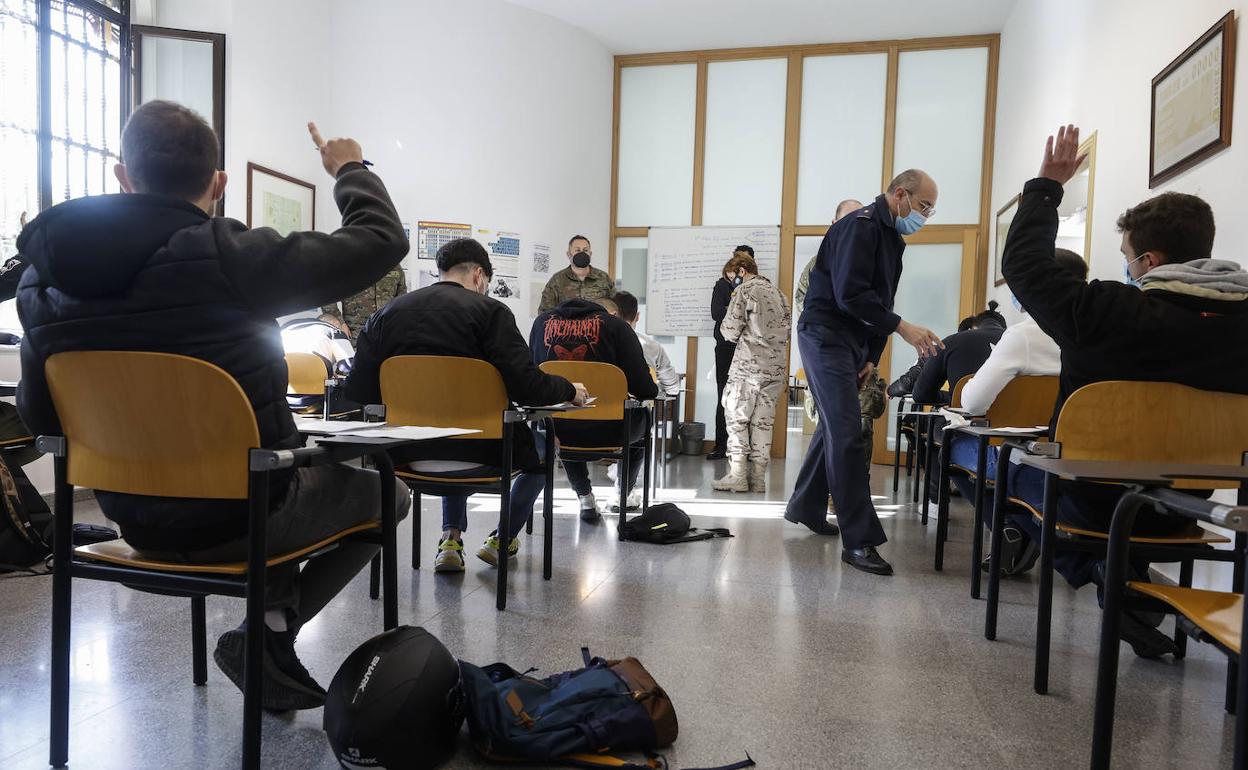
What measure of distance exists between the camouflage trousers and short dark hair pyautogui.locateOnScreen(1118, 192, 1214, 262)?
305 centimetres

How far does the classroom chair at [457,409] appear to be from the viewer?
233 centimetres

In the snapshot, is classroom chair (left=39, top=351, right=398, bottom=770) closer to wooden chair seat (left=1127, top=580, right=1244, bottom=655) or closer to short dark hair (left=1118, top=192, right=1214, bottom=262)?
wooden chair seat (left=1127, top=580, right=1244, bottom=655)

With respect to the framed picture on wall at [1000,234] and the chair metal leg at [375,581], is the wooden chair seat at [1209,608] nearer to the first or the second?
the chair metal leg at [375,581]

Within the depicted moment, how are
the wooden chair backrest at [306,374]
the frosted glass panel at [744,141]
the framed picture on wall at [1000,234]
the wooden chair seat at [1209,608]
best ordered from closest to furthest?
the wooden chair seat at [1209,608] → the wooden chair backrest at [306,374] → the framed picture on wall at [1000,234] → the frosted glass panel at [744,141]

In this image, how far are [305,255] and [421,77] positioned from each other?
18.4ft

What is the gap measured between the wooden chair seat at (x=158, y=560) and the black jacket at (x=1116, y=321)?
173 centimetres

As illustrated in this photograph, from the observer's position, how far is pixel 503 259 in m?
6.59

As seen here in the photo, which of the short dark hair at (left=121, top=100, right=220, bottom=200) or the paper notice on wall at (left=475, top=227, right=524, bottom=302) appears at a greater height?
the paper notice on wall at (left=475, top=227, right=524, bottom=302)

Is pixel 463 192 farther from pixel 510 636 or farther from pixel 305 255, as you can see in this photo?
pixel 305 255

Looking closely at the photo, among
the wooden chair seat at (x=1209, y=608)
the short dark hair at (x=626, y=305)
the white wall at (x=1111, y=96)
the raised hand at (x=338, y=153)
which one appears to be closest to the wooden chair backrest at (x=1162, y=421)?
the wooden chair seat at (x=1209, y=608)

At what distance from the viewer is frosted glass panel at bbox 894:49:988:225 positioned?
261 inches

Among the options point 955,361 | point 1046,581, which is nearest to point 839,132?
point 955,361

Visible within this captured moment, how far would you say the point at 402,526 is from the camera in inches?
139

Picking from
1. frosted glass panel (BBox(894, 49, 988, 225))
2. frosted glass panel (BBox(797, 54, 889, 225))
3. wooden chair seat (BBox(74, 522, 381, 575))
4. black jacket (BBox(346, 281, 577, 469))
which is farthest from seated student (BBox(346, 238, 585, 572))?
frosted glass panel (BBox(894, 49, 988, 225))
